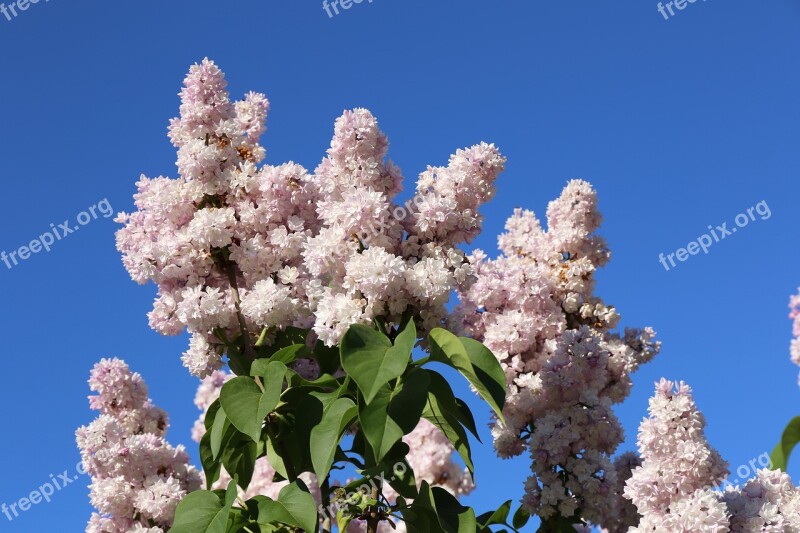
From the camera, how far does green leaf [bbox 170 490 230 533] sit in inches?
135

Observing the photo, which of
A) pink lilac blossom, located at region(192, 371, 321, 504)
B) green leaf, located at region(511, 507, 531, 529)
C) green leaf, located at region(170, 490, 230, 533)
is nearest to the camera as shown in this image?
green leaf, located at region(170, 490, 230, 533)

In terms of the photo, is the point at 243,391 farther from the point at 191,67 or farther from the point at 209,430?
the point at 191,67

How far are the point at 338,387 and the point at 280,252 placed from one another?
75 cm

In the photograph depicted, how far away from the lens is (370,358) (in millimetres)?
3197

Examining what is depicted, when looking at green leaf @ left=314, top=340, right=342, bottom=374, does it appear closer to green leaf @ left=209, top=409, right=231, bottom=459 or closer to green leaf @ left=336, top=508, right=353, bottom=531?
green leaf @ left=209, top=409, right=231, bottom=459

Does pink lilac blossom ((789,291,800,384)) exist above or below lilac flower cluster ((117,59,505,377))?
below

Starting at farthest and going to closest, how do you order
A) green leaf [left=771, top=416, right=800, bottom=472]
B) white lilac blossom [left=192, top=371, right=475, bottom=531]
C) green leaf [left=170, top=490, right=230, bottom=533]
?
white lilac blossom [left=192, top=371, right=475, bottom=531], green leaf [left=771, top=416, right=800, bottom=472], green leaf [left=170, top=490, right=230, bottom=533]

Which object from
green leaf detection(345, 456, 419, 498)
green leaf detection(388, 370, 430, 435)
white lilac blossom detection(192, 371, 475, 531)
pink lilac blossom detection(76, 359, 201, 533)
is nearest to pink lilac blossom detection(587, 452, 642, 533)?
green leaf detection(345, 456, 419, 498)

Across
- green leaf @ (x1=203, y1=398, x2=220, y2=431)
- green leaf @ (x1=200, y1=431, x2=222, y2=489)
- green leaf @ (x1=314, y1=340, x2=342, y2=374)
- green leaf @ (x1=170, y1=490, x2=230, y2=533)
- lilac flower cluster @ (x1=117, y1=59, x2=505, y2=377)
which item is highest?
lilac flower cluster @ (x1=117, y1=59, x2=505, y2=377)

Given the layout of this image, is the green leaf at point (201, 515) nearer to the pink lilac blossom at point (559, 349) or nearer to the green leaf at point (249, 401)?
the green leaf at point (249, 401)

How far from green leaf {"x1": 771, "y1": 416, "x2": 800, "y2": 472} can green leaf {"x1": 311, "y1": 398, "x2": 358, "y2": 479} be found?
2.32 metres

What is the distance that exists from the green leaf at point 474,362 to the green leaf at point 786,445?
1900mm

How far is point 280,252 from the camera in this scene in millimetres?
4055

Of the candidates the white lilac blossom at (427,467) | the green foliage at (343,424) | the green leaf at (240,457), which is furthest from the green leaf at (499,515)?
the white lilac blossom at (427,467)
